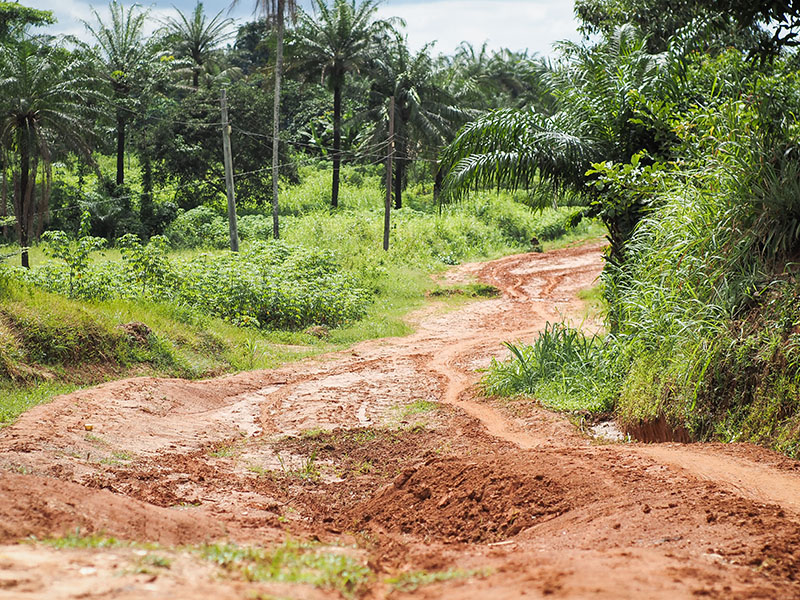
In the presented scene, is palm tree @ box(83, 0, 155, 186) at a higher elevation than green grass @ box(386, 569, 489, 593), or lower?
higher

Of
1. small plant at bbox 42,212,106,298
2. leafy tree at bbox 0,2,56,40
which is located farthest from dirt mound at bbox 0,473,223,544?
leafy tree at bbox 0,2,56,40

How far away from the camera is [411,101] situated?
106ft

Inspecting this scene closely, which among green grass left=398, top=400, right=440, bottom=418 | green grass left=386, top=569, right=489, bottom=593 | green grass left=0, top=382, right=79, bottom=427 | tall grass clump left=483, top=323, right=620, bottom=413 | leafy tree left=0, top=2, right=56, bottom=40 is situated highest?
leafy tree left=0, top=2, right=56, bottom=40

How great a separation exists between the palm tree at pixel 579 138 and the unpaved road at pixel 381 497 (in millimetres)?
2894

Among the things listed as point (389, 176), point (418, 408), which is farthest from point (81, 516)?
point (389, 176)

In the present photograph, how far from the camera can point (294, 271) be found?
1767 centimetres

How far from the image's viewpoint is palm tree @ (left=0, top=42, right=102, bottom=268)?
23750 millimetres

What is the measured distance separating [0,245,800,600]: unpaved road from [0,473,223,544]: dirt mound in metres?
0.01

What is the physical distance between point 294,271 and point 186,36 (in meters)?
26.9

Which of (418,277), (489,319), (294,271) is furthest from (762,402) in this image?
(418,277)

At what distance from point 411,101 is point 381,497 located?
28.3 m

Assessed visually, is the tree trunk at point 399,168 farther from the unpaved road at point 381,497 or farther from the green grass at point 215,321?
the unpaved road at point 381,497

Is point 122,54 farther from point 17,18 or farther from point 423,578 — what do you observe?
point 423,578

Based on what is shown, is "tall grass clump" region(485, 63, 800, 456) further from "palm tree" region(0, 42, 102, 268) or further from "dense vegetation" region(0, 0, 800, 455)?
"palm tree" region(0, 42, 102, 268)
